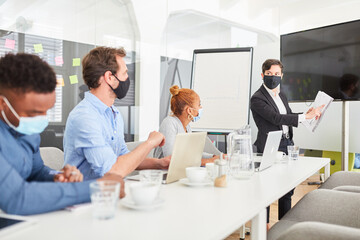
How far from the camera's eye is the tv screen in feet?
11.2

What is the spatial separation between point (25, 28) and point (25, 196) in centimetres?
285

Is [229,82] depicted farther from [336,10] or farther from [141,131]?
[336,10]

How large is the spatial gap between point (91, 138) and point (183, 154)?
0.43m

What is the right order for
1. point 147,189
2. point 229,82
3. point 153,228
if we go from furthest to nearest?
point 229,82 < point 147,189 < point 153,228

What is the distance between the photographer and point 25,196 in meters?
0.96

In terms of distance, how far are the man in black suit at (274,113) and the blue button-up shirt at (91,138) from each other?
57.3 inches

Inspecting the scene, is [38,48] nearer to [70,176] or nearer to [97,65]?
[97,65]

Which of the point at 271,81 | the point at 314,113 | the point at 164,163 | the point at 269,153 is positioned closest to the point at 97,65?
the point at 164,163

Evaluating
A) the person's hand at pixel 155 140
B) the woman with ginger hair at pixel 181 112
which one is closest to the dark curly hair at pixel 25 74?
the person's hand at pixel 155 140

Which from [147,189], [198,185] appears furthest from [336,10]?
[147,189]

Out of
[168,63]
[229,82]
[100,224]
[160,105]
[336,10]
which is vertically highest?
[336,10]

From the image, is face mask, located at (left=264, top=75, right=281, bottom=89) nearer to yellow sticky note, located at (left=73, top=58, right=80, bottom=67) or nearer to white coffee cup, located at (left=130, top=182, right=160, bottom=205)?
yellow sticky note, located at (left=73, top=58, right=80, bottom=67)

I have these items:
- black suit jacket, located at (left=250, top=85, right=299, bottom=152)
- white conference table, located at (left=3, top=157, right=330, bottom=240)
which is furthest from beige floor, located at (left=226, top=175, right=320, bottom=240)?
white conference table, located at (left=3, top=157, right=330, bottom=240)

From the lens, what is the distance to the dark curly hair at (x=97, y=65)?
5.74 feet
